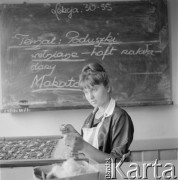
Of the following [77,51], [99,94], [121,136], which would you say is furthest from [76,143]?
[77,51]

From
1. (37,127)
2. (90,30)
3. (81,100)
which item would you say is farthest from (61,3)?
(37,127)

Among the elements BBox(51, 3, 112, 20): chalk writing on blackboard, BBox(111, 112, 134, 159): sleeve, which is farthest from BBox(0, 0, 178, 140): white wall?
BBox(111, 112, 134, 159): sleeve

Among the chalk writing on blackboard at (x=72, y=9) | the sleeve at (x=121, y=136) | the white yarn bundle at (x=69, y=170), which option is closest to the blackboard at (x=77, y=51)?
the chalk writing on blackboard at (x=72, y=9)

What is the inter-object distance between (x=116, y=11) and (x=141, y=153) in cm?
119

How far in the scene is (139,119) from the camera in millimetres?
2604

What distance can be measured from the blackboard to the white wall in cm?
8

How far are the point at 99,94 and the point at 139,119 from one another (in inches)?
47.5

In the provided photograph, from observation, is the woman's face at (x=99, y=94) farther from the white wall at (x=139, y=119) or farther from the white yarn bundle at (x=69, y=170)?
the white wall at (x=139, y=119)

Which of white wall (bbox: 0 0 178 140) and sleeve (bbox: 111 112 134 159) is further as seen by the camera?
white wall (bbox: 0 0 178 140)

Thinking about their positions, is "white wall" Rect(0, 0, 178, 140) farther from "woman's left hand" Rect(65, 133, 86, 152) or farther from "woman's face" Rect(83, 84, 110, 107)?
"woman's left hand" Rect(65, 133, 86, 152)

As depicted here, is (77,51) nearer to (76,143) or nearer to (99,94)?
(99,94)

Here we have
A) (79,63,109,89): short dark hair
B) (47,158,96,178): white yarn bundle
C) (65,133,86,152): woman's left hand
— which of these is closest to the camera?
(47,158,96,178): white yarn bundle

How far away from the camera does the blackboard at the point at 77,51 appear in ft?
8.17

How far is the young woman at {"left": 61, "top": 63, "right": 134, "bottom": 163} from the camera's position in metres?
1.25
